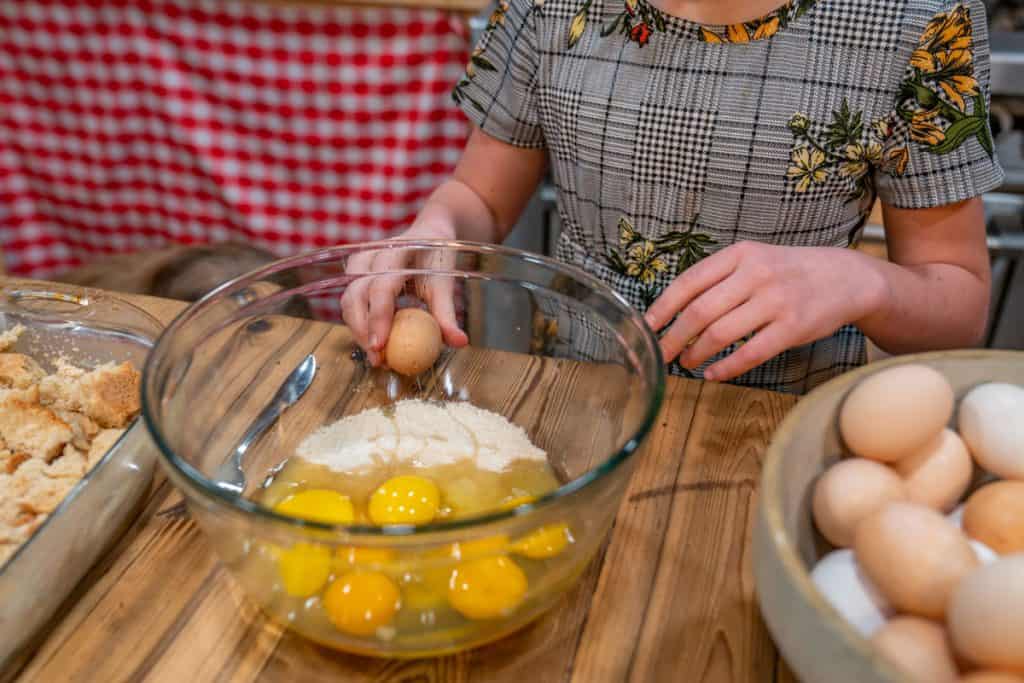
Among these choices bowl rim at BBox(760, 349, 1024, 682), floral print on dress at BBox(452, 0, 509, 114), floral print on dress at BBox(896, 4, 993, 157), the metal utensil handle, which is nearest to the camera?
bowl rim at BBox(760, 349, 1024, 682)

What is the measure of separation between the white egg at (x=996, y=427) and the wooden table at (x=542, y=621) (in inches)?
7.4

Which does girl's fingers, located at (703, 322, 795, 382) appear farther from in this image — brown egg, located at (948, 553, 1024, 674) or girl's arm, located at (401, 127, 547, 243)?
girl's arm, located at (401, 127, 547, 243)

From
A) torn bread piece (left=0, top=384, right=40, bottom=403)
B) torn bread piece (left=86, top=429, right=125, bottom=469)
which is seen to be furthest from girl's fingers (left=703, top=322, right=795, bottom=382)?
torn bread piece (left=0, top=384, right=40, bottom=403)

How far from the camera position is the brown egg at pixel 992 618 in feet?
1.28

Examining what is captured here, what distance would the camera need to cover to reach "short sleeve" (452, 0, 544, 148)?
104 centimetres

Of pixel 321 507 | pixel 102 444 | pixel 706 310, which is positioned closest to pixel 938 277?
pixel 706 310

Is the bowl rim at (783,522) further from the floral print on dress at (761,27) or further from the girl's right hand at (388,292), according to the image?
the floral print on dress at (761,27)

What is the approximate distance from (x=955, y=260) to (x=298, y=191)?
1.48 m

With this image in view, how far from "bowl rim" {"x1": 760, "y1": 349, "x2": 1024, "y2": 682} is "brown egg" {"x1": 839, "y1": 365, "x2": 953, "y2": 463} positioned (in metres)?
0.01

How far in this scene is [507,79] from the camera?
3.52 ft

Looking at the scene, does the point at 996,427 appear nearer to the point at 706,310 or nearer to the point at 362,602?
the point at 706,310

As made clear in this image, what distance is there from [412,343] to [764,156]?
→ 0.45 metres

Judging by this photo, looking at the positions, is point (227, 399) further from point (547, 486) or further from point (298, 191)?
point (298, 191)

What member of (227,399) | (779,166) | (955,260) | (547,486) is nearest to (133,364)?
(227,399)
